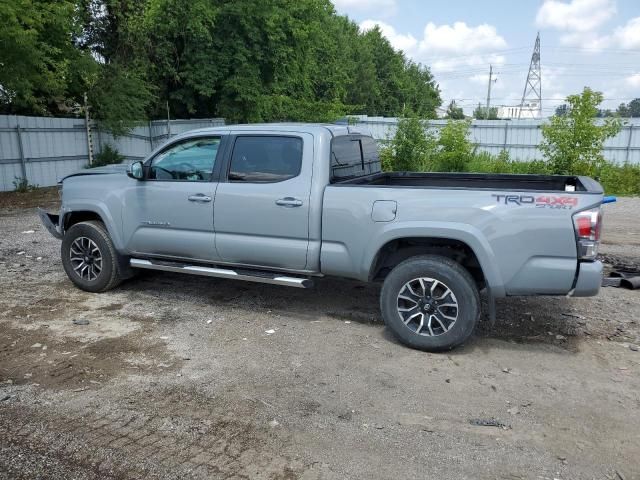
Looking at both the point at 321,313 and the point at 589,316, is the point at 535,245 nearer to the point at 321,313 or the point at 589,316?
the point at 589,316

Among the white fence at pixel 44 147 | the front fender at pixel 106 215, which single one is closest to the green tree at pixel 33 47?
the white fence at pixel 44 147

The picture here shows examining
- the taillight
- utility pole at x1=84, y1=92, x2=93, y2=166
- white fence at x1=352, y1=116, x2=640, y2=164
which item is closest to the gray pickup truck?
the taillight

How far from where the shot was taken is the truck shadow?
527 cm

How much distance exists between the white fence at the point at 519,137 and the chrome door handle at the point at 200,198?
60.8ft

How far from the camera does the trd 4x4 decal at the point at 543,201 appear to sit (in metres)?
4.24

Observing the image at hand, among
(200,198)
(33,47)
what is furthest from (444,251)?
(33,47)

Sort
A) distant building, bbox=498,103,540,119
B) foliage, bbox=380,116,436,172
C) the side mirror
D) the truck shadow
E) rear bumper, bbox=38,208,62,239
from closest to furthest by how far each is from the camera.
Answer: the truck shadow → the side mirror → rear bumper, bbox=38,208,62,239 → foliage, bbox=380,116,436,172 → distant building, bbox=498,103,540,119

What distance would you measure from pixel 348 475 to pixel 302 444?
0.42m

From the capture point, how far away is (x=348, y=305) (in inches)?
240

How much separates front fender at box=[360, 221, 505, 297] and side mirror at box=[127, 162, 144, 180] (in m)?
2.70

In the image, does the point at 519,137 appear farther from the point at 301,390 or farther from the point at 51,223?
the point at 301,390

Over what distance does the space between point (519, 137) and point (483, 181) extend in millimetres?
20941

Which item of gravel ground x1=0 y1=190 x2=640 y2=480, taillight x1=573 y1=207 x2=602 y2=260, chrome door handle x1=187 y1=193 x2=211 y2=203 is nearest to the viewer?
gravel ground x1=0 y1=190 x2=640 y2=480

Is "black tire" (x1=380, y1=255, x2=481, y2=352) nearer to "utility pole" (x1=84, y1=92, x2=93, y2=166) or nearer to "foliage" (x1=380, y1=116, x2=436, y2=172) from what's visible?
"foliage" (x1=380, y1=116, x2=436, y2=172)
